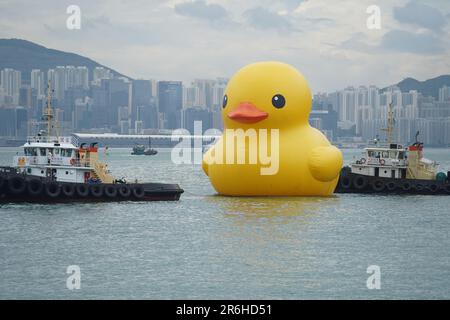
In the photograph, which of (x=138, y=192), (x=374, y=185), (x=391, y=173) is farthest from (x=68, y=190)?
(x=391, y=173)

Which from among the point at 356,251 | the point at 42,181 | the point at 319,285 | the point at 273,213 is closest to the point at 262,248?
the point at 356,251

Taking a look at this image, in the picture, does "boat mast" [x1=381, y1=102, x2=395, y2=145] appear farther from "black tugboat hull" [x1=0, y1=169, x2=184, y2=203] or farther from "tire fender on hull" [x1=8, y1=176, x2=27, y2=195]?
"tire fender on hull" [x1=8, y1=176, x2=27, y2=195]

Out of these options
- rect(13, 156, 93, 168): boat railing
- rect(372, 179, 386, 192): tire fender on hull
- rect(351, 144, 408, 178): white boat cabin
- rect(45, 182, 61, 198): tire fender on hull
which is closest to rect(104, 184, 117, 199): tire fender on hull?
rect(13, 156, 93, 168): boat railing

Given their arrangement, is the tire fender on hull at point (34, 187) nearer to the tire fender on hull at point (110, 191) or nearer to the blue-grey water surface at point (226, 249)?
the blue-grey water surface at point (226, 249)

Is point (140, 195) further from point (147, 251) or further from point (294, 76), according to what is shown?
point (147, 251)

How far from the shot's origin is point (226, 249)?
88.2 ft

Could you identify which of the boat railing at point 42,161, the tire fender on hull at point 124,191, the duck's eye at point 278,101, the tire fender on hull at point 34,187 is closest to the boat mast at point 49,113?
the boat railing at point 42,161

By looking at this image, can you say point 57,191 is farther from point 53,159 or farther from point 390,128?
point 390,128

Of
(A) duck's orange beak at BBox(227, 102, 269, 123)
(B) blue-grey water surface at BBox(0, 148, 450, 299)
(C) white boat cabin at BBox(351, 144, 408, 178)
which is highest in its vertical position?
(A) duck's orange beak at BBox(227, 102, 269, 123)

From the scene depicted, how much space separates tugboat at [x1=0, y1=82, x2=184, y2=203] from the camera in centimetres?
3603

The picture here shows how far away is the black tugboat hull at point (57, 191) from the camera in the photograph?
35938 millimetres

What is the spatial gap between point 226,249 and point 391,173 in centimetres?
2118

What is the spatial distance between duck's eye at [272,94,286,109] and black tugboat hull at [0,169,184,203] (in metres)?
6.88
